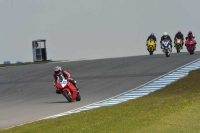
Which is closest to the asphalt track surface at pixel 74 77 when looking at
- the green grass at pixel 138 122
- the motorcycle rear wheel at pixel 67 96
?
the motorcycle rear wheel at pixel 67 96

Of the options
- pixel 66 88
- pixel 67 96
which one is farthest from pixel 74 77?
pixel 67 96

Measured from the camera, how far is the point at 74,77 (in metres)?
29.9

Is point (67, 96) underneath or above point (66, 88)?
underneath

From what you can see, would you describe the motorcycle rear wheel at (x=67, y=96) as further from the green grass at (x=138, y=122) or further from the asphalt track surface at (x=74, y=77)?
the green grass at (x=138, y=122)

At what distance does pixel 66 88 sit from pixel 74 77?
353 inches

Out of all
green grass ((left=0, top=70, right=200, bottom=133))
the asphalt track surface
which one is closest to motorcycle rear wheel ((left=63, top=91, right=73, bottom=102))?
the asphalt track surface

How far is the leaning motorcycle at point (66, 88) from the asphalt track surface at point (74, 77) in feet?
0.93

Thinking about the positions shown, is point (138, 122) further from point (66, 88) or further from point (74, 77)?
point (74, 77)

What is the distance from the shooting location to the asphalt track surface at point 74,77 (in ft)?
62.2

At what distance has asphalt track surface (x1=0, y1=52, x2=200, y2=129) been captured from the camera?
1894 centimetres

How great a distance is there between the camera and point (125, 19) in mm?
46406

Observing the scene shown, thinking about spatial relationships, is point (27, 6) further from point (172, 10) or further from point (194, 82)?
point (194, 82)

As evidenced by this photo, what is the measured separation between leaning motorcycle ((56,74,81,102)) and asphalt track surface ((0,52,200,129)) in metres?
0.28

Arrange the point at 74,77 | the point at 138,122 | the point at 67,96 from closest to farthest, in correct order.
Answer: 1. the point at 138,122
2. the point at 67,96
3. the point at 74,77
